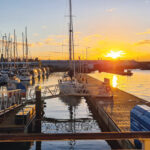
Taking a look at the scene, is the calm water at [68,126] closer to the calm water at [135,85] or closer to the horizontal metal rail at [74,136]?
the horizontal metal rail at [74,136]

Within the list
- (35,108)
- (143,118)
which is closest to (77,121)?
(35,108)

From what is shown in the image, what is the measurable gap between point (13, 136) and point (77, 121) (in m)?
16.2

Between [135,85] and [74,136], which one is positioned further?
[135,85]

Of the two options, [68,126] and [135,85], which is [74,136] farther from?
[135,85]

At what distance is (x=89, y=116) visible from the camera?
66.0ft

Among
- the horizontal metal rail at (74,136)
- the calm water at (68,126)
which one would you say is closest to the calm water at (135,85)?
the calm water at (68,126)

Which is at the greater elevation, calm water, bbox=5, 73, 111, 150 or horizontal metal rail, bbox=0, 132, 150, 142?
horizontal metal rail, bbox=0, 132, 150, 142

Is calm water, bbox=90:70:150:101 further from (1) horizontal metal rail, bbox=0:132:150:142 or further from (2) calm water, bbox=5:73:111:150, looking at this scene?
(1) horizontal metal rail, bbox=0:132:150:142

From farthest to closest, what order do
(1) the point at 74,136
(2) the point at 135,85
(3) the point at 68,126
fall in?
(2) the point at 135,85 < (3) the point at 68,126 < (1) the point at 74,136

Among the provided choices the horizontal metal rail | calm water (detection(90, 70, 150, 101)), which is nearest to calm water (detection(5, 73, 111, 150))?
the horizontal metal rail

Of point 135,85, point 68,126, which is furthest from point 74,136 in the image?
point 135,85

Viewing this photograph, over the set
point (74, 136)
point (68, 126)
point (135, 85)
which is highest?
point (74, 136)

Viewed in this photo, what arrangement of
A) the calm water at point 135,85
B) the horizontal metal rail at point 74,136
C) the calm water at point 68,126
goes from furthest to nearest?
1. the calm water at point 135,85
2. the calm water at point 68,126
3. the horizontal metal rail at point 74,136

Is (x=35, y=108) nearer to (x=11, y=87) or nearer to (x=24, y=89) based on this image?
(x=24, y=89)
